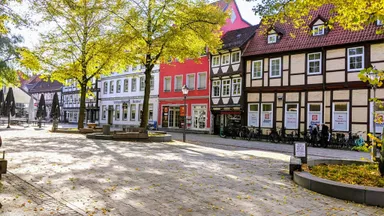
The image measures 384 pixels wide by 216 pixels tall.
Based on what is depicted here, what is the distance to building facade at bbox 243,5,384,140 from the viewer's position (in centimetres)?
1886

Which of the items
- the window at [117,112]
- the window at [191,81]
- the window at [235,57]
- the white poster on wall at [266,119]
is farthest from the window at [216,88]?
the window at [117,112]

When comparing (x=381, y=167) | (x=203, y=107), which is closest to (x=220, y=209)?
(x=381, y=167)

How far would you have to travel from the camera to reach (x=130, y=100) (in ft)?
125

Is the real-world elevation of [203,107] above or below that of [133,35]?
below

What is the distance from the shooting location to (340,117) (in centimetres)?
1977

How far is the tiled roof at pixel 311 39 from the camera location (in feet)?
61.7

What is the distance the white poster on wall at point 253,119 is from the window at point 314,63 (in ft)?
17.4

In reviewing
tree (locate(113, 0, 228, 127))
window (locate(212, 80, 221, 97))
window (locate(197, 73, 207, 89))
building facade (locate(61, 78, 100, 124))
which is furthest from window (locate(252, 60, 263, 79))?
building facade (locate(61, 78, 100, 124))

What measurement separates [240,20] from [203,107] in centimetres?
1065

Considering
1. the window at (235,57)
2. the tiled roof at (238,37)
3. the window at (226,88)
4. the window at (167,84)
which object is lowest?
the window at (226,88)

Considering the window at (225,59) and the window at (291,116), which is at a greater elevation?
the window at (225,59)

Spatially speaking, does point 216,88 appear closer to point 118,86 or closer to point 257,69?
point 257,69

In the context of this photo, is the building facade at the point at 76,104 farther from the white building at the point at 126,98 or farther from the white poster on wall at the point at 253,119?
the white poster on wall at the point at 253,119

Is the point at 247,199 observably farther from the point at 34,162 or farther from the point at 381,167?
the point at 34,162
